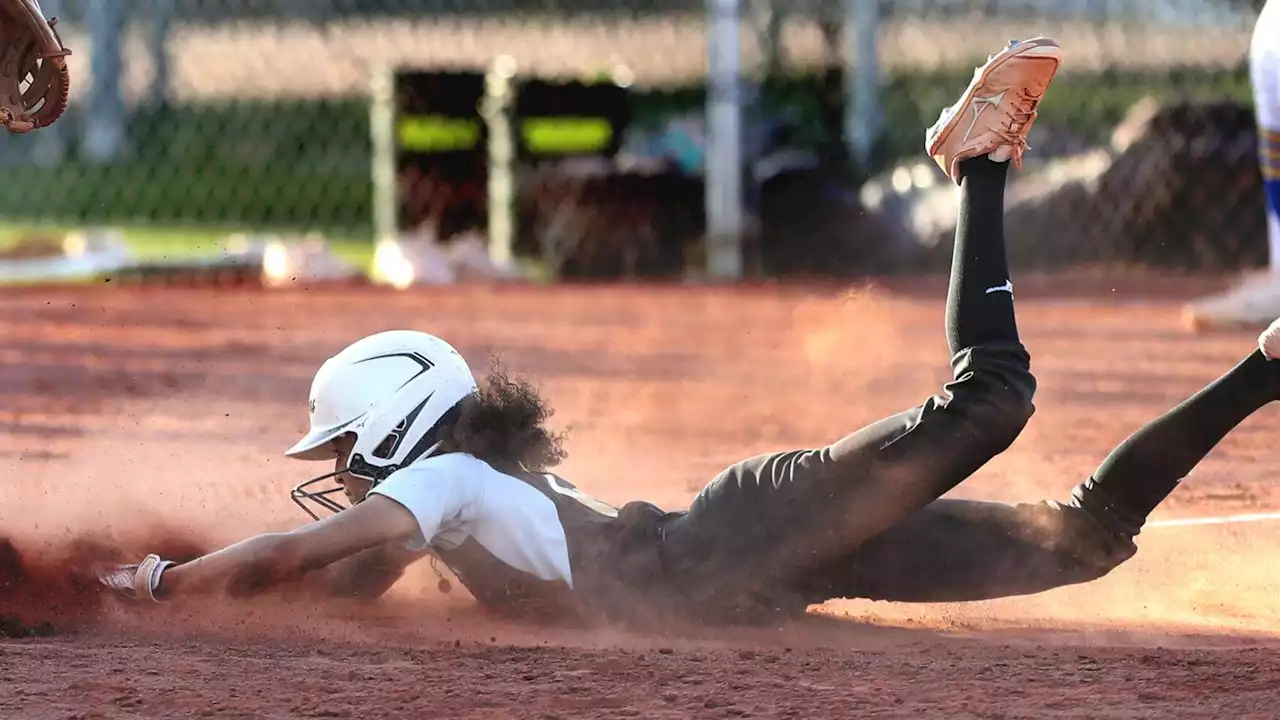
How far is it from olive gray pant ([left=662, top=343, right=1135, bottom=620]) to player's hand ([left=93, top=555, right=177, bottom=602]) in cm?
107

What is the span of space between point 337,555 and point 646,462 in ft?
8.20

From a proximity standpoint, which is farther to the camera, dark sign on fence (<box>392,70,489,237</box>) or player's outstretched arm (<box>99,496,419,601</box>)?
dark sign on fence (<box>392,70,489,237</box>)

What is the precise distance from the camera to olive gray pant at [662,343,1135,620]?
3.85 metres

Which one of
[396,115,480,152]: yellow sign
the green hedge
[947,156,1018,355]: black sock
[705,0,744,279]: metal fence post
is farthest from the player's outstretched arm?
the green hedge

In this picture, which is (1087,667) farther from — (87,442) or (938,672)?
(87,442)

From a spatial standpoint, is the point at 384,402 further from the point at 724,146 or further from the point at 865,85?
the point at 865,85

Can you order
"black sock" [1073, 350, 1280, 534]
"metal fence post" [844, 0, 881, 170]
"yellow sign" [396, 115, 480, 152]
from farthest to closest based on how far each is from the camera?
"metal fence post" [844, 0, 881, 170]
"yellow sign" [396, 115, 480, 152]
"black sock" [1073, 350, 1280, 534]

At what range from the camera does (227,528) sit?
4910mm

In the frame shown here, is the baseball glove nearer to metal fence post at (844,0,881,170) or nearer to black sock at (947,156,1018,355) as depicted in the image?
black sock at (947,156,1018,355)

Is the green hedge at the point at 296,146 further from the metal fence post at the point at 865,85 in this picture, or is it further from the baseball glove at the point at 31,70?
the baseball glove at the point at 31,70

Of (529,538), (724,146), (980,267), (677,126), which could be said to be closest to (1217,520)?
(980,267)

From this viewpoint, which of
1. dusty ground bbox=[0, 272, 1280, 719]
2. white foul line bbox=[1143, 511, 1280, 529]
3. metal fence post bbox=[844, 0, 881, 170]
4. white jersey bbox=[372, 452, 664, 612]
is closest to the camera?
dusty ground bbox=[0, 272, 1280, 719]

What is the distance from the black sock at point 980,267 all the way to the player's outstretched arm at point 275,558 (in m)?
1.24

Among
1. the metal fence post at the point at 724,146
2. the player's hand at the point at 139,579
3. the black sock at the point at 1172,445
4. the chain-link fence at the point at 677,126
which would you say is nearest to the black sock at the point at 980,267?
the black sock at the point at 1172,445
